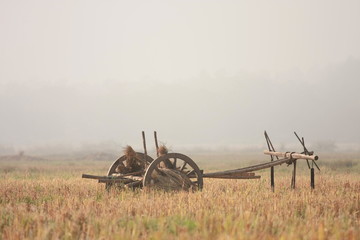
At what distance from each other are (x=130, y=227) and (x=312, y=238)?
2462 millimetres

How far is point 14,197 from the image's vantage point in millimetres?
10172

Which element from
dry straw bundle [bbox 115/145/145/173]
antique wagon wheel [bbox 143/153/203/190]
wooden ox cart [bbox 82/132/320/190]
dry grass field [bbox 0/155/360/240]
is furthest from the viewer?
dry straw bundle [bbox 115/145/145/173]

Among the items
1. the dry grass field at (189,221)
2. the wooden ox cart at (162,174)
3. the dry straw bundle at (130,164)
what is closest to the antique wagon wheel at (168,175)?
the wooden ox cart at (162,174)

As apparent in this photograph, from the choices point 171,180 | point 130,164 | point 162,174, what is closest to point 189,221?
point 171,180

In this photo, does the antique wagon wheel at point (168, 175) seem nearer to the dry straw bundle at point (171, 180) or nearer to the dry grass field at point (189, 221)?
the dry straw bundle at point (171, 180)

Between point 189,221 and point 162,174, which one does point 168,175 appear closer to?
point 162,174

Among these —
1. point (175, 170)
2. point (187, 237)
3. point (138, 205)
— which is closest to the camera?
point (187, 237)

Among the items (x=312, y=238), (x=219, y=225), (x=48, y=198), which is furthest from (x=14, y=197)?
(x=312, y=238)

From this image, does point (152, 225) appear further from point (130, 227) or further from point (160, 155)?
point (160, 155)

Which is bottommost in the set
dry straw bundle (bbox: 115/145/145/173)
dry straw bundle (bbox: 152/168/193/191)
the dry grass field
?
the dry grass field

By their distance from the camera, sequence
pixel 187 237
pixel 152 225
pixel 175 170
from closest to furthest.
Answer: pixel 187 237
pixel 152 225
pixel 175 170

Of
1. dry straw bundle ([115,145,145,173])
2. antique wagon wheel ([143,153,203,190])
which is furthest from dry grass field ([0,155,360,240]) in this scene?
dry straw bundle ([115,145,145,173])

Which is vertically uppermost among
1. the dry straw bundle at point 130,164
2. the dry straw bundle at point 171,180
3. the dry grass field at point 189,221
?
the dry straw bundle at point 130,164

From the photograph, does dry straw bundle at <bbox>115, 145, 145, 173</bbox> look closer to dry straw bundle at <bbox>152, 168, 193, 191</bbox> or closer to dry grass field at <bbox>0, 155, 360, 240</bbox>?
dry straw bundle at <bbox>152, 168, 193, 191</bbox>
